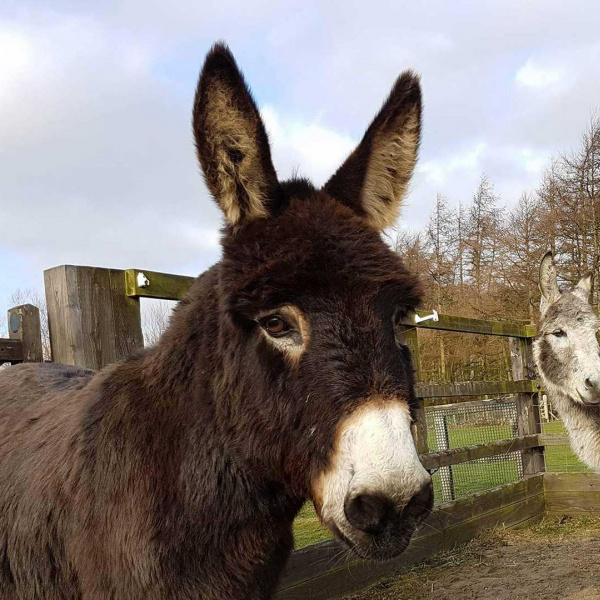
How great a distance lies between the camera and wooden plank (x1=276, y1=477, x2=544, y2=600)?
445 centimetres

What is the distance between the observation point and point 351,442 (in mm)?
1763

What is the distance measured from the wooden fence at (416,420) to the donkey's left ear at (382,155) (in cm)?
93

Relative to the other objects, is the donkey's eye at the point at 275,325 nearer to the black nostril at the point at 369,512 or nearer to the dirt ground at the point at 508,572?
the black nostril at the point at 369,512

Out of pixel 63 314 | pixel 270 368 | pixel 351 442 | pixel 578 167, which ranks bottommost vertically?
pixel 351 442

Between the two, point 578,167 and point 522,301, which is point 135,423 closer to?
point 522,301

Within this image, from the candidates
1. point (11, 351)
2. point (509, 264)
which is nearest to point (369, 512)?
point (11, 351)

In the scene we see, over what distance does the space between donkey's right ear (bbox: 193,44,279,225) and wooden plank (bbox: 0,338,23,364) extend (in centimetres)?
196

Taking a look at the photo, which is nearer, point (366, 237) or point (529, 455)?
point (366, 237)

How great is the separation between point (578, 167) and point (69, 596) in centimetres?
2490

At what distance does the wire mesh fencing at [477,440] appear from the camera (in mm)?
8891

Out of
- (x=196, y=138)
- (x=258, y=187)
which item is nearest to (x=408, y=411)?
(x=258, y=187)

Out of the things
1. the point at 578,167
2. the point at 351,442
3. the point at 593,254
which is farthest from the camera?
the point at 578,167

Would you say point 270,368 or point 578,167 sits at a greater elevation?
point 578,167

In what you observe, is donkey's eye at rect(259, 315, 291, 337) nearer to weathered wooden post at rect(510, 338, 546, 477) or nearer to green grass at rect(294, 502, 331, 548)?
green grass at rect(294, 502, 331, 548)
